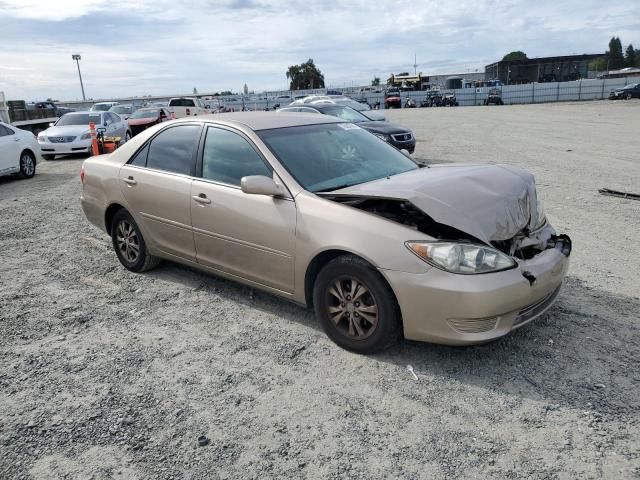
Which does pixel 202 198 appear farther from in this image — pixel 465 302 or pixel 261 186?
pixel 465 302

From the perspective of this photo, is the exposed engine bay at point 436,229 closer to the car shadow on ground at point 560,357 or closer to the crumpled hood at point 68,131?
the car shadow on ground at point 560,357

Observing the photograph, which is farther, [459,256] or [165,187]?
[165,187]

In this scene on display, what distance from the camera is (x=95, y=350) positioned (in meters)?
4.05

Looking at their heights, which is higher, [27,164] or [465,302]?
[465,302]

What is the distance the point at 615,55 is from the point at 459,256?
154137 mm

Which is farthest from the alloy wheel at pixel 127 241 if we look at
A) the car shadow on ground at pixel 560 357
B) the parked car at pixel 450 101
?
the parked car at pixel 450 101

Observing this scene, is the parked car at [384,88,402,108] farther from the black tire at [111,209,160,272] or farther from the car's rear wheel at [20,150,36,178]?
the black tire at [111,209,160,272]

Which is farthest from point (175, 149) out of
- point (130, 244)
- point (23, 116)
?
point (23, 116)

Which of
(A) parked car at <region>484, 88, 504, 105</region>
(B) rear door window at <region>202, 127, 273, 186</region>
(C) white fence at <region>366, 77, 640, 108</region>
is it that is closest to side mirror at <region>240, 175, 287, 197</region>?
(B) rear door window at <region>202, 127, 273, 186</region>

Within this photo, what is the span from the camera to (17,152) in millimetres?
13055

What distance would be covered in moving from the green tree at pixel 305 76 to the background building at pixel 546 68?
39682mm

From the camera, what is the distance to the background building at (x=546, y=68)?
8381 centimetres

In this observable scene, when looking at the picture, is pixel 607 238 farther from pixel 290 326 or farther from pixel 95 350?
pixel 95 350

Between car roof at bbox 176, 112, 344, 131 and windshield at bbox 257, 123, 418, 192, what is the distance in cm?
9
